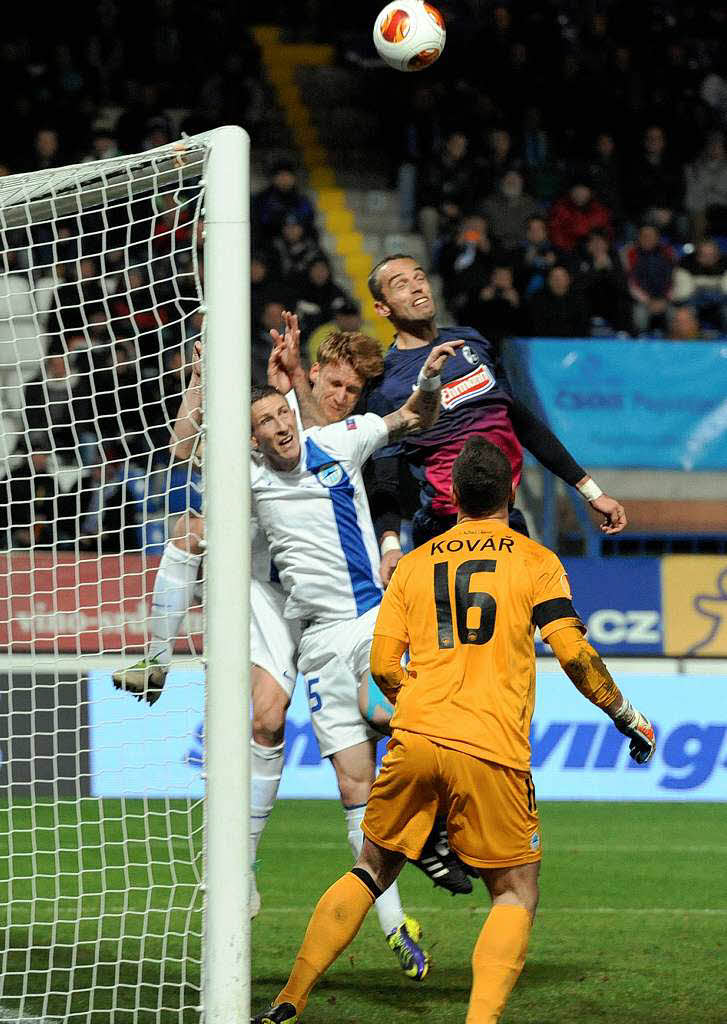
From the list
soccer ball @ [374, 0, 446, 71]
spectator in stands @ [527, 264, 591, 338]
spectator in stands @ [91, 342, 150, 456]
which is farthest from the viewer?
spectator in stands @ [527, 264, 591, 338]

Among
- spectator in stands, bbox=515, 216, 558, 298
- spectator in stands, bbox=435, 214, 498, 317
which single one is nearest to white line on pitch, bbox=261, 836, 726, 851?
spectator in stands, bbox=515, 216, 558, 298

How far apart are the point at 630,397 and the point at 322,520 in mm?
5645

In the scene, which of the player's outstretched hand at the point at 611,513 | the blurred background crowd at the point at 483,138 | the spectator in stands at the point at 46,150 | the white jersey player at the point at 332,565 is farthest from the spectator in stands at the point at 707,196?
the white jersey player at the point at 332,565

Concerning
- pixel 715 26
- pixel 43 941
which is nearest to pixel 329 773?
pixel 43 941

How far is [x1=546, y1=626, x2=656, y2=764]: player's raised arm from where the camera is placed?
13.3 ft

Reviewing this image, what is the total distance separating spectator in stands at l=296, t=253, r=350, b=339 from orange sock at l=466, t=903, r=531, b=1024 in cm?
888

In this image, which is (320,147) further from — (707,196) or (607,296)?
(607,296)

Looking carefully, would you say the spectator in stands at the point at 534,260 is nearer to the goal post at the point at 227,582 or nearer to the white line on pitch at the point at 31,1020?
the goal post at the point at 227,582

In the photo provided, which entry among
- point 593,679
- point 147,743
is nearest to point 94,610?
point 147,743

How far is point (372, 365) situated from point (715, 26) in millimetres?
13561

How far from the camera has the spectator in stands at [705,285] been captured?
13578 millimetres

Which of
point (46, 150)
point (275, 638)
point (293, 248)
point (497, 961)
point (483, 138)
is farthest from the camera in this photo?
point (483, 138)

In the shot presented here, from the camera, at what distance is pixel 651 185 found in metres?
15.4

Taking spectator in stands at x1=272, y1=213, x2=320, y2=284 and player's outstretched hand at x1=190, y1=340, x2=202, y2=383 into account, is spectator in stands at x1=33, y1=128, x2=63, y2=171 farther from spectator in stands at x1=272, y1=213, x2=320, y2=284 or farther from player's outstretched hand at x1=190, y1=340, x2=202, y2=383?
player's outstretched hand at x1=190, y1=340, x2=202, y2=383
